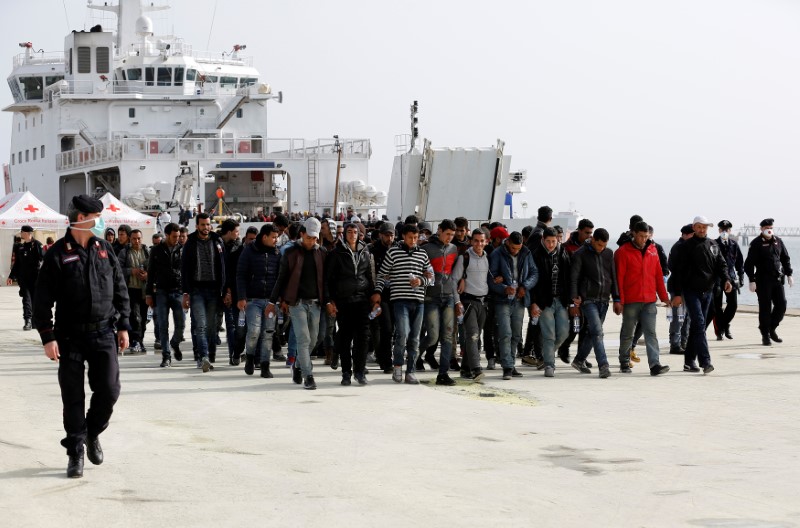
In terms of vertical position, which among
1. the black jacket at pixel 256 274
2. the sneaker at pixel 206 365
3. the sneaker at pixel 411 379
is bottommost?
the sneaker at pixel 411 379

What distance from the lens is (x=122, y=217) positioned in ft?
103

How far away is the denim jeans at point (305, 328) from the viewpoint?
421 inches

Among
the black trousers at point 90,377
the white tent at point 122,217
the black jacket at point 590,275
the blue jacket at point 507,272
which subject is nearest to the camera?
the black trousers at point 90,377

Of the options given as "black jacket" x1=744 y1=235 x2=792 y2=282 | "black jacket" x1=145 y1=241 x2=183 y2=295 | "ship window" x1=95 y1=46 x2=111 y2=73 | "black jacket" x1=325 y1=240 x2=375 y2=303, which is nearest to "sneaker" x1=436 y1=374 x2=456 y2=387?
"black jacket" x1=325 y1=240 x2=375 y2=303

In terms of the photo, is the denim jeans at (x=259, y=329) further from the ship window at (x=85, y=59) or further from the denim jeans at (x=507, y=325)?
the ship window at (x=85, y=59)

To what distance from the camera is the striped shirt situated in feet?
36.4

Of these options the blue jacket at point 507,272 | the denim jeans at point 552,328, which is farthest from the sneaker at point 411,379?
the denim jeans at point 552,328

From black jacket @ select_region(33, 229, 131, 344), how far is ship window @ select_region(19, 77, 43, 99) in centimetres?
4112

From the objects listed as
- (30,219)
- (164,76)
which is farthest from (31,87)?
(30,219)

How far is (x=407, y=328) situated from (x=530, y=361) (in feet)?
7.63

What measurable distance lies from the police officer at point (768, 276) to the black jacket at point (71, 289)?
10.2 meters

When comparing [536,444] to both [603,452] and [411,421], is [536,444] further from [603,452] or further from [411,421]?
[411,421]

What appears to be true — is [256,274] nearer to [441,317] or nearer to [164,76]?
[441,317]

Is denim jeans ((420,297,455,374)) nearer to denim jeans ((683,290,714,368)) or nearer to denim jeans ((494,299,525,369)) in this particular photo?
denim jeans ((494,299,525,369))
